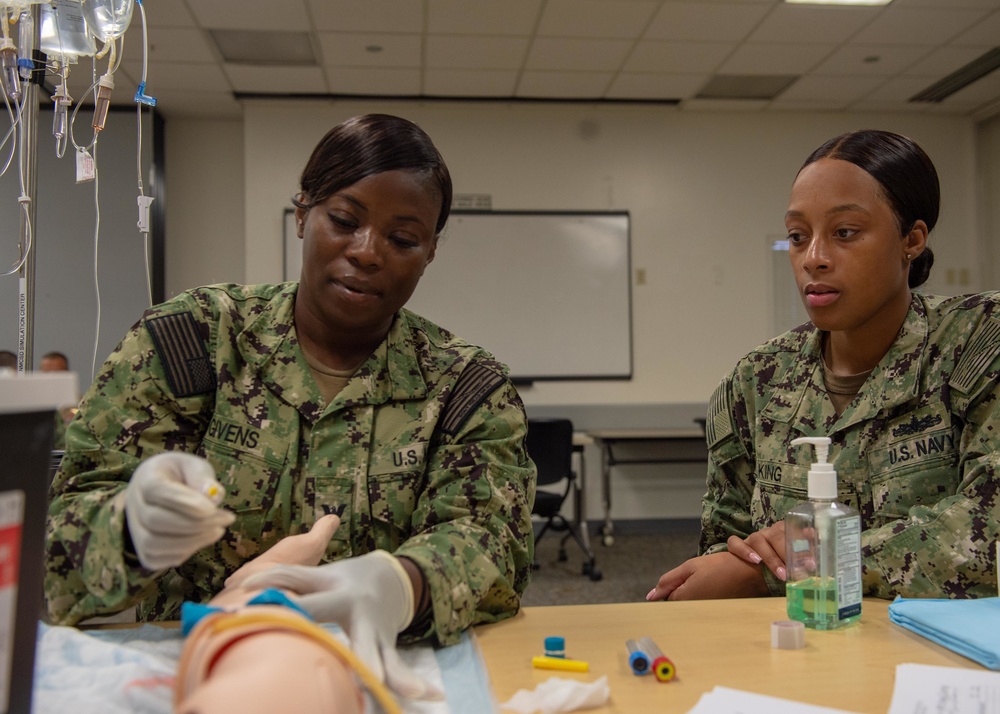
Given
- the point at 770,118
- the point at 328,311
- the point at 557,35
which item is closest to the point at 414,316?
the point at 328,311

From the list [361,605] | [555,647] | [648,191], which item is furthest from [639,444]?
[361,605]

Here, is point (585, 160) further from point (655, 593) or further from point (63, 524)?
point (63, 524)

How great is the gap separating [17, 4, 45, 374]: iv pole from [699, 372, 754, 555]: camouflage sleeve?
1.29 meters

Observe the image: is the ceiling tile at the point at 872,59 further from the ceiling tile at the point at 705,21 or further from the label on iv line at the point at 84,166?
the label on iv line at the point at 84,166

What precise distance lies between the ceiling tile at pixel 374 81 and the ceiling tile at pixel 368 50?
91 millimetres

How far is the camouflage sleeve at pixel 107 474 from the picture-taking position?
2.58 feet

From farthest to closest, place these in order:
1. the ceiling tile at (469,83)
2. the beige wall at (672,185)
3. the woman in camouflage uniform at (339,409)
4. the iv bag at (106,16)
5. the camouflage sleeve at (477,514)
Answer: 1. the beige wall at (672,185)
2. the ceiling tile at (469,83)
3. the iv bag at (106,16)
4. the woman in camouflage uniform at (339,409)
5. the camouflage sleeve at (477,514)

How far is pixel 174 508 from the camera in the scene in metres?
0.66

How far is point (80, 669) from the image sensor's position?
693 millimetres

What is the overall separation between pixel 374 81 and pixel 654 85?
→ 1692 mm

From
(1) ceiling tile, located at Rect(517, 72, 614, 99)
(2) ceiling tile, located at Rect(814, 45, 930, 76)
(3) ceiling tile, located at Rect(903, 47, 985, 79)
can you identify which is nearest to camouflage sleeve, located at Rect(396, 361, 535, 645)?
(1) ceiling tile, located at Rect(517, 72, 614, 99)

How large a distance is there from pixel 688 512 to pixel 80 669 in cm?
487

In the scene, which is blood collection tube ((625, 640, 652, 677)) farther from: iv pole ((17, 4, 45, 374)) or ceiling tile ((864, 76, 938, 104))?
ceiling tile ((864, 76, 938, 104))

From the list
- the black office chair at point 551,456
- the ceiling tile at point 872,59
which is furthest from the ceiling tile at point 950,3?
the black office chair at point 551,456
